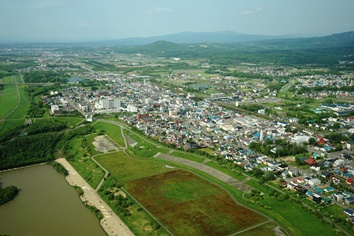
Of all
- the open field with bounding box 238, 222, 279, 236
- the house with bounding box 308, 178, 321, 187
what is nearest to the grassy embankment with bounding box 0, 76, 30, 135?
the open field with bounding box 238, 222, 279, 236

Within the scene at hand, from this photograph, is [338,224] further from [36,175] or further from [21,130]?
[21,130]

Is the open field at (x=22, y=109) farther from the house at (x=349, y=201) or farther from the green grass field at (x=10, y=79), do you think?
the house at (x=349, y=201)

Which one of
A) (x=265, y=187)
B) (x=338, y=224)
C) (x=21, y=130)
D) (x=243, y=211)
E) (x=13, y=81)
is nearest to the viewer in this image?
(x=338, y=224)

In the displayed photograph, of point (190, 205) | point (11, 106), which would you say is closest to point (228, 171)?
point (190, 205)

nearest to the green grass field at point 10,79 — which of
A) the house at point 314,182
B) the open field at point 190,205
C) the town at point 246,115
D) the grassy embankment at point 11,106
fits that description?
the town at point 246,115

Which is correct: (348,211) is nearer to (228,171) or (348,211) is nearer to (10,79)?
(228,171)

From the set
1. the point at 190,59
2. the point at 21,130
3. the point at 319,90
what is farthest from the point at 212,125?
the point at 190,59
